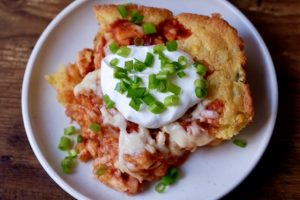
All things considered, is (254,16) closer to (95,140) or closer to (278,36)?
(278,36)

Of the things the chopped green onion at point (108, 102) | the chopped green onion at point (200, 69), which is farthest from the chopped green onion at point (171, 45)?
the chopped green onion at point (108, 102)

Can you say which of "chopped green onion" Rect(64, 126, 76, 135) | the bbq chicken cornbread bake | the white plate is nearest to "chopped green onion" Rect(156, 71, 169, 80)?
the bbq chicken cornbread bake

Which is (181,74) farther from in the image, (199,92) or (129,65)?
(129,65)

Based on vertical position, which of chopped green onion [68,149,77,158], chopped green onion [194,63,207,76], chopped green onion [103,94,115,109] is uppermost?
chopped green onion [194,63,207,76]

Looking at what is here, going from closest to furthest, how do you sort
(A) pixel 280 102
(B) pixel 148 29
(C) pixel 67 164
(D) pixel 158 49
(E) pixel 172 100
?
(E) pixel 172 100 → (D) pixel 158 49 → (B) pixel 148 29 → (C) pixel 67 164 → (A) pixel 280 102

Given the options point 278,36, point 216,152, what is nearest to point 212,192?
point 216,152

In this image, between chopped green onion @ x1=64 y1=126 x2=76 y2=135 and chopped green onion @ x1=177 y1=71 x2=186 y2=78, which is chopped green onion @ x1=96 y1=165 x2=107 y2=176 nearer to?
chopped green onion @ x1=64 y1=126 x2=76 y2=135

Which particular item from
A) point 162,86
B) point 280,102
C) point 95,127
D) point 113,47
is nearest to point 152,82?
point 162,86
